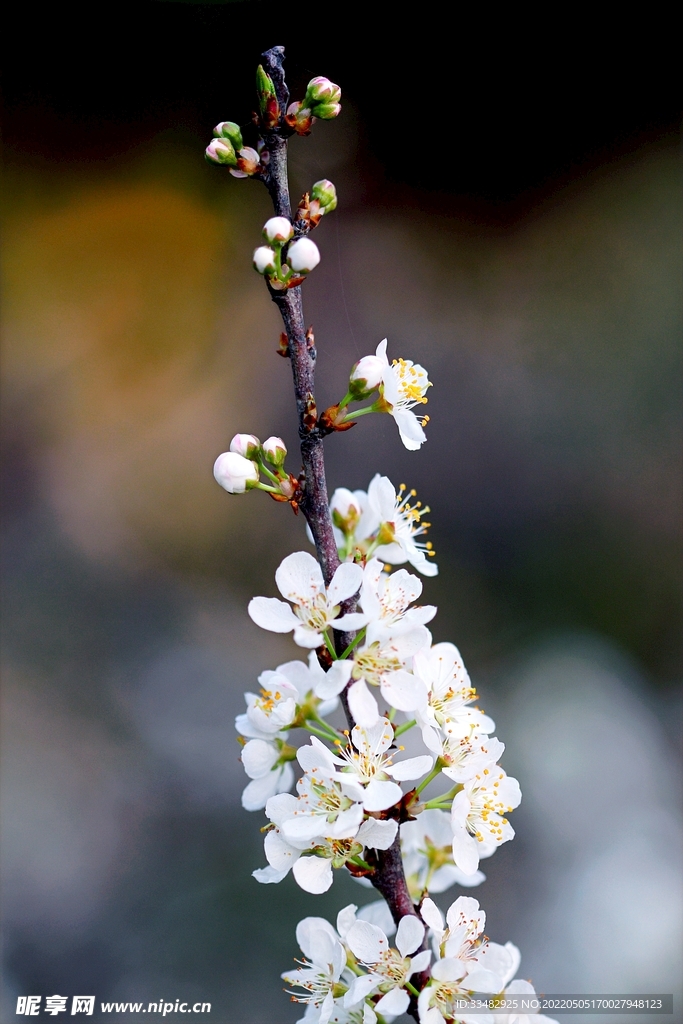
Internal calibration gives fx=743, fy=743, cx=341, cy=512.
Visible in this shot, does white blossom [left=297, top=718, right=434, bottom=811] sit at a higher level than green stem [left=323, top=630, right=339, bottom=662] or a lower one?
lower

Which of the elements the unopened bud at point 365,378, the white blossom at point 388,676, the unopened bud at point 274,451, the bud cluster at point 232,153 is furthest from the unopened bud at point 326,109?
the white blossom at point 388,676

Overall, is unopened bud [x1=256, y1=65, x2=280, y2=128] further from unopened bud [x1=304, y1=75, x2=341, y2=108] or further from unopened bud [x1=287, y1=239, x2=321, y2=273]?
unopened bud [x1=287, y1=239, x2=321, y2=273]

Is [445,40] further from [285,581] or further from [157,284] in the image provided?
[285,581]

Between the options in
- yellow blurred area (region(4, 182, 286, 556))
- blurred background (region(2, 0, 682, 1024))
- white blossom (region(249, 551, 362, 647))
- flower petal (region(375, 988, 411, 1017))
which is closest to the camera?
flower petal (region(375, 988, 411, 1017))

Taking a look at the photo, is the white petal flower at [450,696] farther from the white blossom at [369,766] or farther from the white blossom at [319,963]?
the white blossom at [319,963]

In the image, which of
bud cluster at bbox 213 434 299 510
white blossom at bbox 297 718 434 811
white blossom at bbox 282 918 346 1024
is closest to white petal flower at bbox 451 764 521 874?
white blossom at bbox 297 718 434 811

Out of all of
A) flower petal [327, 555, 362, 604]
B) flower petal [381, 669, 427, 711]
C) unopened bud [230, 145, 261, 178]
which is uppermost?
unopened bud [230, 145, 261, 178]

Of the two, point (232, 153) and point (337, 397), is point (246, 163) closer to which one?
point (232, 153)
